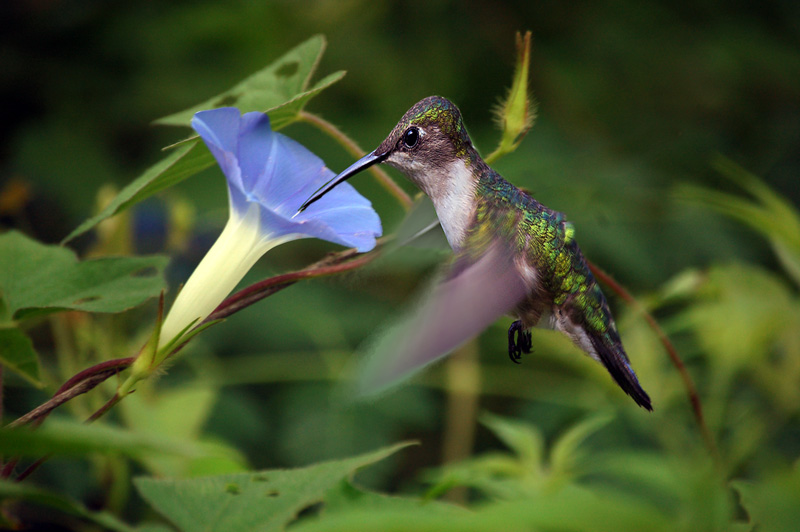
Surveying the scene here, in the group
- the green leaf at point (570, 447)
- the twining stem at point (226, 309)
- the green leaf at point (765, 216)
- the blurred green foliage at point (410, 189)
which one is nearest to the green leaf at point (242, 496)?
the twining stem at point (226, 309)

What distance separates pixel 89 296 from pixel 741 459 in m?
1.12

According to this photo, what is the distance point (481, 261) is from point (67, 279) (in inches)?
21.3

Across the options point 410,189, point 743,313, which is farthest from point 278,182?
point 410,189

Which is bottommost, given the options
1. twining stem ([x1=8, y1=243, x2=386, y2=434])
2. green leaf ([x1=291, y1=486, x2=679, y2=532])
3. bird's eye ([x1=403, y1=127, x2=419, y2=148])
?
green leaf ([x1=291, y1=486, x2=679, y2=532])

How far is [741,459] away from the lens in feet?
4.13

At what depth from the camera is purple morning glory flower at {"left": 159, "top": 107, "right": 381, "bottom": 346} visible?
772 mm

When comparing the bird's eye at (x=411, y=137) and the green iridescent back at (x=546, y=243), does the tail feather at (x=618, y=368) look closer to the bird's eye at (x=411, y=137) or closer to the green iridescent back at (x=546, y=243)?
the green iridescent back at (x=546, y=243)

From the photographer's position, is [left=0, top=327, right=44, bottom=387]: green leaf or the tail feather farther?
the tail feather

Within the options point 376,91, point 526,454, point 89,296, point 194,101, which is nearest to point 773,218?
point 526,454

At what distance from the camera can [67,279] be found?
35.5 inches

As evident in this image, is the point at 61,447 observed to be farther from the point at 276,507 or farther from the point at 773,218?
the point at 773,218

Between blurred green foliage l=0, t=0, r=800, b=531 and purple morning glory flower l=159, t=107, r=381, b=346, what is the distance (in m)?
0.49

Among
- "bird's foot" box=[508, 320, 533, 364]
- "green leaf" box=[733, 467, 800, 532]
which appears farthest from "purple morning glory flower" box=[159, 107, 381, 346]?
"green leaf" box=[733, 467, 800, 532]

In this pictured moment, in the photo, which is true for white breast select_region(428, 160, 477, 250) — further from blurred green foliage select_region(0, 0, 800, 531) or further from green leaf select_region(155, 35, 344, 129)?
blurred green foliage select_region(0, 0, 800, 531)
